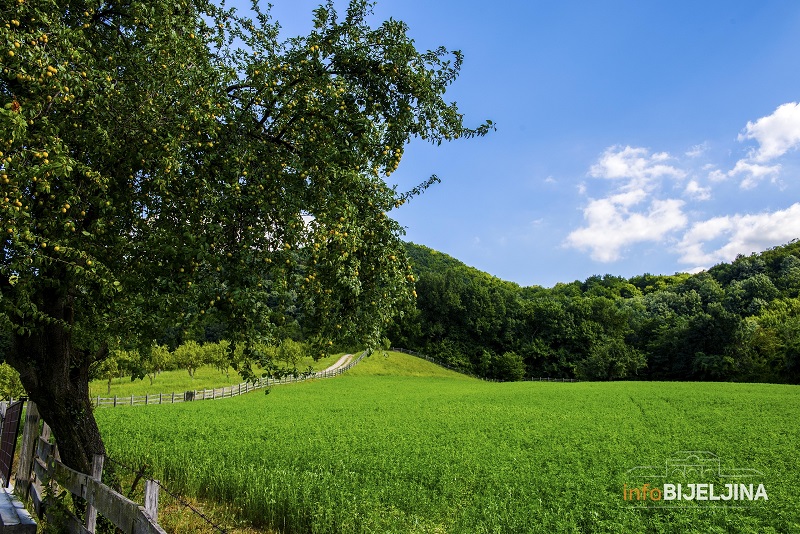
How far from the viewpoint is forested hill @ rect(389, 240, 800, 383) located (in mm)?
78812

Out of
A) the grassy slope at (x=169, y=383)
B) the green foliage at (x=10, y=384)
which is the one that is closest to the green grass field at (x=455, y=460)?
the green foliage at (x=10, y=384)

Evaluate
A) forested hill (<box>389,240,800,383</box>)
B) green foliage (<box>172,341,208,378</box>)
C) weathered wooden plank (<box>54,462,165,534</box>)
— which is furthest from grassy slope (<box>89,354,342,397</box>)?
weathered wooden plank (<box>54,462,165,534</box>)

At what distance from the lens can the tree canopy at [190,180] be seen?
6887 mm

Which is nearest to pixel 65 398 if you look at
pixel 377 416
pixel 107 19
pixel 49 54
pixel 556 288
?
pixel 49 54

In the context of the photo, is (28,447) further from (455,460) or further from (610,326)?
(610,326)

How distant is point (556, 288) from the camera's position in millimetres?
156250

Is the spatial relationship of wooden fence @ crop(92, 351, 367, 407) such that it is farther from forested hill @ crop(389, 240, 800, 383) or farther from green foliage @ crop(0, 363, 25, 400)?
forested hill @ crop(389, 240, 800, 383)

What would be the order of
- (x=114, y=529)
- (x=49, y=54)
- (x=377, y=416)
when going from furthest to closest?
(x=377, y=416)
(x=114, y=529)
(x=49, y=54)

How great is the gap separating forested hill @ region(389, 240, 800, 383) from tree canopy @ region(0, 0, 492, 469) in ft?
233

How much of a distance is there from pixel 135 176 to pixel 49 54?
2.31 m

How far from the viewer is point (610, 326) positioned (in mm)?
103875

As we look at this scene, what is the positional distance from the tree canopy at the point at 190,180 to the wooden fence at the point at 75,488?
799 millimetres

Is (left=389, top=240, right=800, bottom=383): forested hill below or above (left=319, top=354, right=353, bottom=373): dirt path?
above

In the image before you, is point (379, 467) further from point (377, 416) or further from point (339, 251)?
point (377, 416)
